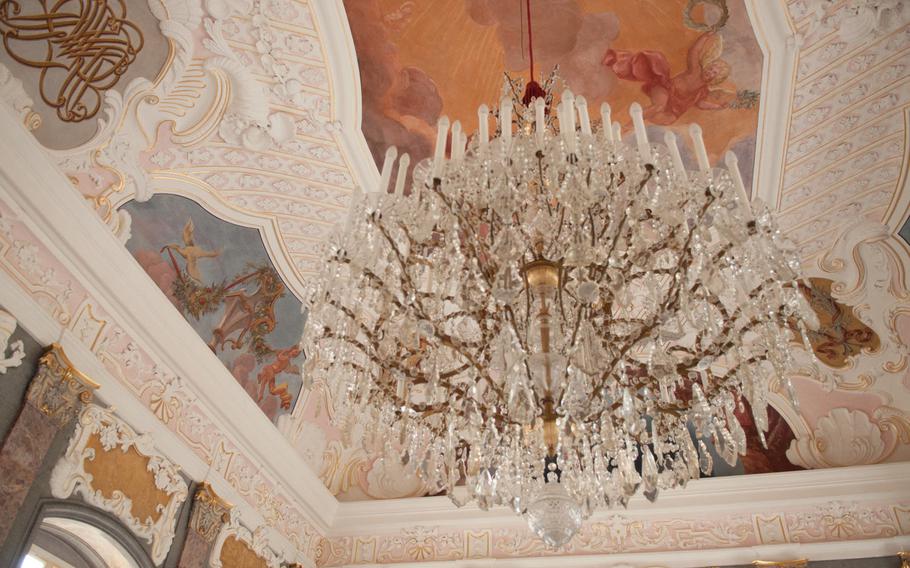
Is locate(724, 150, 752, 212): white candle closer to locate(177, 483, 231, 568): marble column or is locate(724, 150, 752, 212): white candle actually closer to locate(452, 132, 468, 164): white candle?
locate(452, 132, 468, 164): white candle

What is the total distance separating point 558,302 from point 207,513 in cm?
423

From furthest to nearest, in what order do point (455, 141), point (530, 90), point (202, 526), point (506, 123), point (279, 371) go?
point (279, 371), point (202, 526), point (530, 90), point (455, 141), point (506, 123)

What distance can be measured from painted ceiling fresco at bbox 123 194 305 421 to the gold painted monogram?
1.02m

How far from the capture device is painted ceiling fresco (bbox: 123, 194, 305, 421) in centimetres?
612

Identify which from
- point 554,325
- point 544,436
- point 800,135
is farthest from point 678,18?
point 544,436

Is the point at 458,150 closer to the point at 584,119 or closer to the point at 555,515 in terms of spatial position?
the point at 584,119

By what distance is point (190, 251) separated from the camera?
252 inches

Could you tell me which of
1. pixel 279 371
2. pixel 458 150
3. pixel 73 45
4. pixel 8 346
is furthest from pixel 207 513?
pixel 458 150

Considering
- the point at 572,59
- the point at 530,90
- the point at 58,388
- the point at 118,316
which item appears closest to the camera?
the point at 58,388

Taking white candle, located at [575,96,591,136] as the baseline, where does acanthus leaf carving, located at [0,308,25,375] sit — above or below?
below

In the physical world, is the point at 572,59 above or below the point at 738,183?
above

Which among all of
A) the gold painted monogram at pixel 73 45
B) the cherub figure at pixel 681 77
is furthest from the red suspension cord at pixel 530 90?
the gold painted monogram at pixel 73 45

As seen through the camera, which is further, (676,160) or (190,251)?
(190,251)

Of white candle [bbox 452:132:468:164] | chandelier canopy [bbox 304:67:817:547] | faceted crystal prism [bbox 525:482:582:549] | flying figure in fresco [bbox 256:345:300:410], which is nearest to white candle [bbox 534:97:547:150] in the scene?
chandelier canopy [bbox 304:67:817:547]
